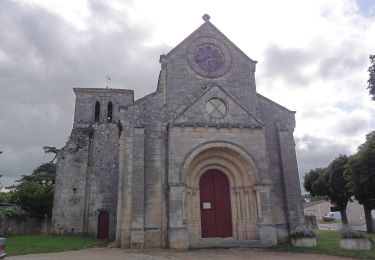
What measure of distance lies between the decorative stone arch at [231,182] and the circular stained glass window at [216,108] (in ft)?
5.64

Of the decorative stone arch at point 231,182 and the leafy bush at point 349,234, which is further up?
the decorative stone arch at point 231,182

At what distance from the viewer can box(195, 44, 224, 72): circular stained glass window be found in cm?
1892

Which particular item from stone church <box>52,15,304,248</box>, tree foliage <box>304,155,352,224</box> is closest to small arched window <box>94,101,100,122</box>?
stone church <box>52,15,304,248</box>

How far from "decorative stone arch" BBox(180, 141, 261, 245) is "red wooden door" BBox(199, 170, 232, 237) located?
0.29 m

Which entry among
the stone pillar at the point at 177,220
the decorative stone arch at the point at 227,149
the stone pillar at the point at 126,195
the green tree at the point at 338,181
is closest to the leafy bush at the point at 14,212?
the stone pillar at the point at 126,195

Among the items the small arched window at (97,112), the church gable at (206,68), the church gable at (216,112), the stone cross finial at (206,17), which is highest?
the stone cross finial at (206,17)

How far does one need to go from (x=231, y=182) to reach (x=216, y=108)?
4096mm

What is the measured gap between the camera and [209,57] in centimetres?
1916

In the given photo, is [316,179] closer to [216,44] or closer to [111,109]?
[216,44]

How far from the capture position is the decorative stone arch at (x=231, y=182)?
16.1 m

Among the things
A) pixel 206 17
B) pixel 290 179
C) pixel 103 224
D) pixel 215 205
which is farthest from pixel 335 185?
pixel 103 224

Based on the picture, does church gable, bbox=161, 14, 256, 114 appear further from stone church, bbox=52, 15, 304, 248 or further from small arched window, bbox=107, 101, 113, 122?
small arched window, bbox=107, 101, 113, 122

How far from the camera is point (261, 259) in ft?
37.7

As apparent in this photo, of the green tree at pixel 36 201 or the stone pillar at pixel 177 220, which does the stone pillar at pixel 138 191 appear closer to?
the stone pillar at pixel 177 220
